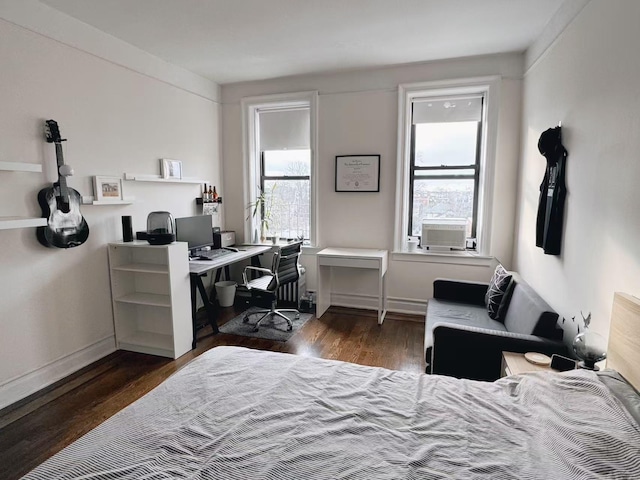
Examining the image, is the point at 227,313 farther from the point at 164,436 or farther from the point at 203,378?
the point at 164,436

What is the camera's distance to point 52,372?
2.63m

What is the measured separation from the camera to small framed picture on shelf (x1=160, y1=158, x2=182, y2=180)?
3586 mm

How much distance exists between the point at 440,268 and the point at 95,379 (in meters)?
3.41

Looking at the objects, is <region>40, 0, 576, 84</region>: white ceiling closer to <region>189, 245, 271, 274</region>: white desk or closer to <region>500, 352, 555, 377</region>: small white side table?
<region>189, 245, 271, 274</region>: white desk

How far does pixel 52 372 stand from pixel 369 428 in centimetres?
262

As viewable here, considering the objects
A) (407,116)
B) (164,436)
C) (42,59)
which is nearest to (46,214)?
(42,59)

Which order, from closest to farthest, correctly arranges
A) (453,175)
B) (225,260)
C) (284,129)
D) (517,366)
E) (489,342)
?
(517,366) → (489,342) → (225,260) → (453,175) → (284,129)

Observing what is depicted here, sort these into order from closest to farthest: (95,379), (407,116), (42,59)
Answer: (42,59), (95,379), (407,116)

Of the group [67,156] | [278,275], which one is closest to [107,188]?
[67,156]

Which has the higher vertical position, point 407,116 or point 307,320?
point 407,116

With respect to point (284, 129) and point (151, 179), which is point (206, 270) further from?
point (284, 129)

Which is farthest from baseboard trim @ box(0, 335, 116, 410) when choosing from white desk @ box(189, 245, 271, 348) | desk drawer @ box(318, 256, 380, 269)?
desk drawer @ box(318, 256, 380, 269)

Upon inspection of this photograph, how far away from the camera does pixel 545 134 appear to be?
8.21ft

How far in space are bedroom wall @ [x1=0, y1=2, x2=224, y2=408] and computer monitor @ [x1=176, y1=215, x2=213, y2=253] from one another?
1.09ft
